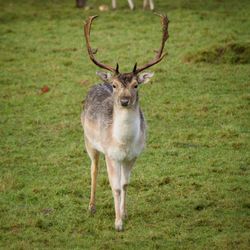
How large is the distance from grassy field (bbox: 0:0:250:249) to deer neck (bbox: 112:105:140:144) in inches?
38.4

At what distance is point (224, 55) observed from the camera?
51.4 ft

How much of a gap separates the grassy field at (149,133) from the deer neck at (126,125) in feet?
3.20

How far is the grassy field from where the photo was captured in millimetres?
8078

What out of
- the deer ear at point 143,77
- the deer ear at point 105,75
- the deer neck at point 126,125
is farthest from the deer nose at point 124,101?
the deer ear at point 105,75

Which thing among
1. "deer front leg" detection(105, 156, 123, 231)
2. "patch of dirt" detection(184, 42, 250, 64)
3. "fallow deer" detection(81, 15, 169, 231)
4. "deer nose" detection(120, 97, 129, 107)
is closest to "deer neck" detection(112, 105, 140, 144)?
"fallow deer" detection(81, 15, 169, 231)

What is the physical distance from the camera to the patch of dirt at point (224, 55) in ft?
50.9

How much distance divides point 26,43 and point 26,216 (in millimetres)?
10207

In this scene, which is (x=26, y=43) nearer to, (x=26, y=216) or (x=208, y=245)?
(x=26, y=216)

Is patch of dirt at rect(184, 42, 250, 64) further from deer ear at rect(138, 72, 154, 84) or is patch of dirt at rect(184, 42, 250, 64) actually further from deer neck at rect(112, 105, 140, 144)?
deer neck at rect(112, 105, 140, 144)

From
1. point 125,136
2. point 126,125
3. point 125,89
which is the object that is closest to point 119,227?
point 125,136

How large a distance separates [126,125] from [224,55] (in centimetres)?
816

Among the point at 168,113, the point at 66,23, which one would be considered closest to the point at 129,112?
the point at 168,113

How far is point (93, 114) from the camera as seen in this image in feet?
29.1

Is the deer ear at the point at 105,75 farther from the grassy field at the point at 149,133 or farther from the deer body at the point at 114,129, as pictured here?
the grassy field at the point at 149,133
